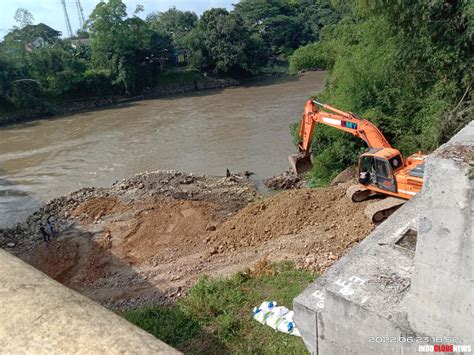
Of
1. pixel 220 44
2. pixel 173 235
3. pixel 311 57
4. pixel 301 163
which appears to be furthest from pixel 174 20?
pixel 173 235

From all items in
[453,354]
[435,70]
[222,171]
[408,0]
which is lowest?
[222,171]

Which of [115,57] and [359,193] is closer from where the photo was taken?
[359,193]

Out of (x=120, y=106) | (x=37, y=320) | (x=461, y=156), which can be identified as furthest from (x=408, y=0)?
(x=120, y=106)

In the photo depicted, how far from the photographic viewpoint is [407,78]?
12.2 metres

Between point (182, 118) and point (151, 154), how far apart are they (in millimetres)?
7543

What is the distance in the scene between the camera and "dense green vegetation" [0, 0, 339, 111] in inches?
1298

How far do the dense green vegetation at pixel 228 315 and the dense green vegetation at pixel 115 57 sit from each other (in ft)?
97.1

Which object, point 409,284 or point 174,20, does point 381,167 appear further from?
point 174,20

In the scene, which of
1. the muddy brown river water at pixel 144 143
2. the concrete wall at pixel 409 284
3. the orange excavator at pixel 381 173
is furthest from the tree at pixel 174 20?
the concrete wall at pixel 409 284

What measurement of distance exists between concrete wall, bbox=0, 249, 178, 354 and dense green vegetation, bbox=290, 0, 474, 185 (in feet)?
33.3

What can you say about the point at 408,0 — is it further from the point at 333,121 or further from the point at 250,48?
the point at 250,48

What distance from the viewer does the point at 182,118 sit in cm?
2653

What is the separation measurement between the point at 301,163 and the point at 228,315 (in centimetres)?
780

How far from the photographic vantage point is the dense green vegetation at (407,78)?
34.9ft
